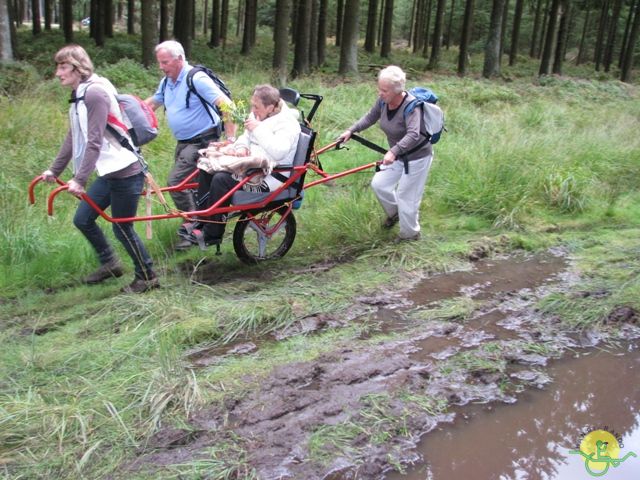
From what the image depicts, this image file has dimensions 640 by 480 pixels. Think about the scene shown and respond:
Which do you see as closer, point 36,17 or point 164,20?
point 164,20

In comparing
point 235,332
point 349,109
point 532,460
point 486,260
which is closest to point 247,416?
point 235,332

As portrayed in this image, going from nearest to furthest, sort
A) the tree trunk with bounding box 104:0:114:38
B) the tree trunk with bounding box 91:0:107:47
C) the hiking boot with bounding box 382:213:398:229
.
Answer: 1. the hiking boot with bounding box 382:213:398:229
2. the tree trunk with bounding box 91:0:107:47
3. the tree trunk with bounding box 104:0:114:38

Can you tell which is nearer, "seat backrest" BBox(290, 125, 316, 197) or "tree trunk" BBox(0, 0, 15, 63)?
"seat backrest" BBox(290, 125, 316, 197)

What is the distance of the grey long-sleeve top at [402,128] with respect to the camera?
20.3 feet

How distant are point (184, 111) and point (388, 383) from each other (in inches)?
146

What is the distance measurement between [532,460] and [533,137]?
25.6 feet

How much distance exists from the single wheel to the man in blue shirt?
2.73ft

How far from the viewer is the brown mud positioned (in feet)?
10.7

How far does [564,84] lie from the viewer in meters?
22.4

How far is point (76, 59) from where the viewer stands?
4613 mm

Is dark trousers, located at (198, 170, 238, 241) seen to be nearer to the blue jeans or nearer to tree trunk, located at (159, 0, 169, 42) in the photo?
the blue jeans

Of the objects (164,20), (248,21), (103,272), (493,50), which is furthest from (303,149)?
(248,21)

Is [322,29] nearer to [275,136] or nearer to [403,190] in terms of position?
[403,190]

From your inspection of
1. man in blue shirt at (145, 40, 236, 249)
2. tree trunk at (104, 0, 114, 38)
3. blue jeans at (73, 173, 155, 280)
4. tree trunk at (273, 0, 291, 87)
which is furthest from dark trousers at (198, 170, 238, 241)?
tree trunk at (104, 0, 114, 38)
